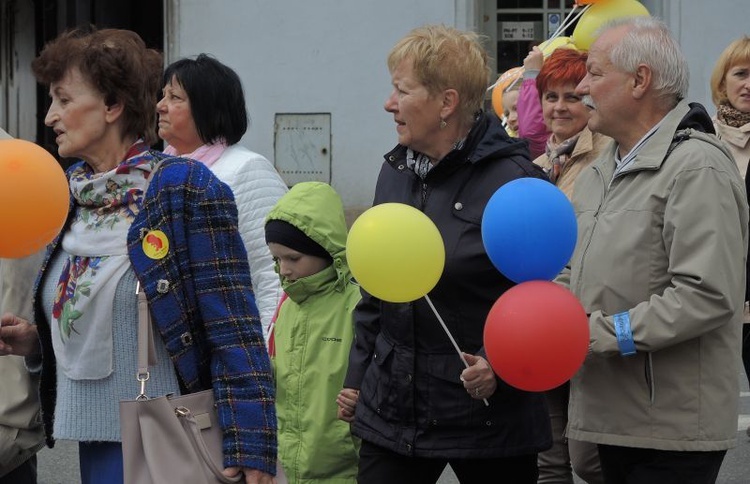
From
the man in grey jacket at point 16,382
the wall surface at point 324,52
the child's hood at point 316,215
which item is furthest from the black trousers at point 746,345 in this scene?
the wall surface at point 324,52

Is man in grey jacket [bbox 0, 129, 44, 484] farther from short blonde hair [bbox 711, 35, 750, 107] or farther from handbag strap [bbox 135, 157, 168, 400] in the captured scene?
short blonde hair [bbox 711, 35, 750, 107]

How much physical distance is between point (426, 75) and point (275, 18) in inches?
405

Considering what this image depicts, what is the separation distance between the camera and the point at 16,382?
155 inches

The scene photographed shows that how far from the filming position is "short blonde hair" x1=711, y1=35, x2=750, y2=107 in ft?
21.8

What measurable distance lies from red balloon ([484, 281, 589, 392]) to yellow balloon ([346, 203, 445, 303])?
0.22 metres

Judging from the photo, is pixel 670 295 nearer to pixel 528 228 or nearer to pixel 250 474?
pixel 528 228

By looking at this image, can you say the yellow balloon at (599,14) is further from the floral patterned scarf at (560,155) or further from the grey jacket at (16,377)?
the grey jacket at (16,377)

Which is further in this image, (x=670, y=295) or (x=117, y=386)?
(x=670, y=295)

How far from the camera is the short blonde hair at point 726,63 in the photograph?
6.65 m

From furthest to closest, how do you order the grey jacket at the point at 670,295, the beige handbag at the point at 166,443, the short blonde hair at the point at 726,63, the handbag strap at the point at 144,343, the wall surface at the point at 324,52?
1. the wall surface at the point at 324,52
2. the short blonde hair at the point at 726,63
3. the grey jacket at the point at 670,295
4. the handbag strap at the point at 144,343
5. the beige handbag at the point at 166,443

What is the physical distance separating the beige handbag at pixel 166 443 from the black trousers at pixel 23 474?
123 centimetres

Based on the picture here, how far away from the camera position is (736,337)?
3.82 meters

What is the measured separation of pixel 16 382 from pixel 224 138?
5.36 ft

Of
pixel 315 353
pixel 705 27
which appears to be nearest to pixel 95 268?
pixel 315 353
